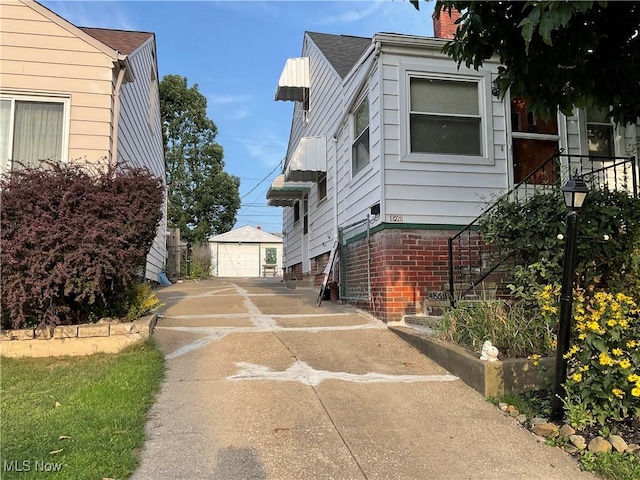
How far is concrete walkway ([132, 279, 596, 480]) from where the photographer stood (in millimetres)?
3213

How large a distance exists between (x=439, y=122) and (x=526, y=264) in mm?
3022

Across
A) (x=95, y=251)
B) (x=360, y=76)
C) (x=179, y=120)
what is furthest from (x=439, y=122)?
(x=179, y=120)

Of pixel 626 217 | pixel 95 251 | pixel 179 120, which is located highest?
pixel 179 120

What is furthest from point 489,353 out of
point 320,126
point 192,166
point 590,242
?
point 192,166

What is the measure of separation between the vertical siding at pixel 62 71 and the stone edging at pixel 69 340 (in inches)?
108

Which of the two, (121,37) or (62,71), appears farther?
(121,37)

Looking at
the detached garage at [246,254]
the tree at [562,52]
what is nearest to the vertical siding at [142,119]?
the tree at [562,52]

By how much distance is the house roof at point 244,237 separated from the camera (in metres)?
30.9

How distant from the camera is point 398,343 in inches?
244

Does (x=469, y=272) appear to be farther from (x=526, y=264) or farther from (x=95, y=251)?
(x=95, y=251)

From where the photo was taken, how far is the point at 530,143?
8.12 meters

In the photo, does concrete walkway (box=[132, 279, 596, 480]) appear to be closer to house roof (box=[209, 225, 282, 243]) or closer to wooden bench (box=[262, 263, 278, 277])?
house roof (box=[209, 225, 282, 243])

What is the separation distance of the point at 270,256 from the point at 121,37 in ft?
77.9

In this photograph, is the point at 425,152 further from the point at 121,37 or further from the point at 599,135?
the point at 121,37
